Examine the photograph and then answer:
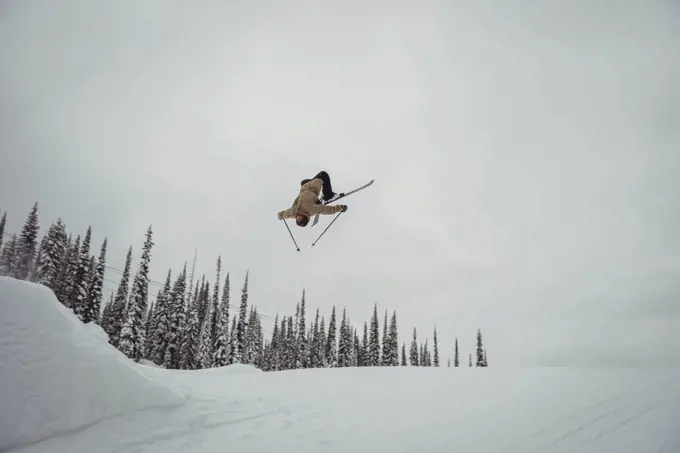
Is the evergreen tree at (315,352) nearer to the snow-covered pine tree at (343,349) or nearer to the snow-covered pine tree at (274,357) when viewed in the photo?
the snow-covered pine tree at (343,349)

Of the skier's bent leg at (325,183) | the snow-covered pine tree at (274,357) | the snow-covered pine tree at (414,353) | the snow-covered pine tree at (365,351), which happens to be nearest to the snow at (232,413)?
the skier's bent leg at (325,183)

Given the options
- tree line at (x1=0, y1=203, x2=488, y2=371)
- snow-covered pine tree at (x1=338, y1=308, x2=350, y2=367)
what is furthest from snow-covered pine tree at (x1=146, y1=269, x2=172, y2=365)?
snow-covered pine tree at (x1=338, y1=308, x2=350, y2=367)

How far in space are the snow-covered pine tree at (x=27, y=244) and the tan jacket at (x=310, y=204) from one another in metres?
48.1

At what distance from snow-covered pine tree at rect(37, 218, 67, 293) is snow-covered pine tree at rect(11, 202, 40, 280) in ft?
14.6

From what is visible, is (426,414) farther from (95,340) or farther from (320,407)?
(95,340)

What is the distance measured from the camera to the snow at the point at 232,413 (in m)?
5.36

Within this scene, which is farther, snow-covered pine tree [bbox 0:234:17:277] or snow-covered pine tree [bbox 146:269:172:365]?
snow-covered pine tree [bbox 146:269:172:365]

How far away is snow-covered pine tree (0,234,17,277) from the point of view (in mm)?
45119

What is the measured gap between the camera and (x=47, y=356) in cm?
574

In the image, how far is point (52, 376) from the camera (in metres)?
5.61

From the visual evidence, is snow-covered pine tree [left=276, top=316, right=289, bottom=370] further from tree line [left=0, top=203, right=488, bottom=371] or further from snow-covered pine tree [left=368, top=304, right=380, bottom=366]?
snow-covered pine tree [left=368, top=304, right=380, bottom=366]

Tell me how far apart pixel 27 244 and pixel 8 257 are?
7.40 metres

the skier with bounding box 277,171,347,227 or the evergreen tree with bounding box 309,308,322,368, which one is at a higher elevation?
the skier with bounding box 277,171,347,227

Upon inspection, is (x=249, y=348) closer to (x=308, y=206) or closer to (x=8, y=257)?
(x=8, y=257)
